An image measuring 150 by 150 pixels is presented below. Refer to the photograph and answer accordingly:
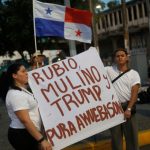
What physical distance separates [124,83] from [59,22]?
3.15 meters

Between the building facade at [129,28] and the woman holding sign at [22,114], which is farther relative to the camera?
the building facade at [129,28]

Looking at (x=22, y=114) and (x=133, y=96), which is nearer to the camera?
(x=22, y=114)

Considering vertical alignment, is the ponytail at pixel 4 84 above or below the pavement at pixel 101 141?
above

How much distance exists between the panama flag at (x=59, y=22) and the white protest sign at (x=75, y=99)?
2870 mm

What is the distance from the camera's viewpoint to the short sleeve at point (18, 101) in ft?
15.4

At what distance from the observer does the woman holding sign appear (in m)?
4.67

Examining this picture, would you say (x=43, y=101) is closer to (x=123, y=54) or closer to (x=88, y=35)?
(x=123, y=54)

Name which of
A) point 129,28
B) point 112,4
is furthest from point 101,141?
point 112,4

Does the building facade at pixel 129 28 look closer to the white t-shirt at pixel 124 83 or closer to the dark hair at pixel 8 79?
the white t-shirt at pixel 124 83

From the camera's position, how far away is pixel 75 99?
569 centimetres

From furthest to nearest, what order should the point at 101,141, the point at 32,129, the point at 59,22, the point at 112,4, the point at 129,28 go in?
1. the point at 112,4
2. the point at 129,28
3. the point at 59,22
4. the point at 101,141
5. the point at 32,129

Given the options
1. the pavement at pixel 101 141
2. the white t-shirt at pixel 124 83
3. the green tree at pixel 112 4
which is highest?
the green tree at pixel 112 4

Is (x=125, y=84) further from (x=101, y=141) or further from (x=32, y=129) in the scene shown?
(x=101, y=141)

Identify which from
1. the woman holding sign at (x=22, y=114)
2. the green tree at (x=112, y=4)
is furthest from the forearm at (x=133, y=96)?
the green tree at (x=112, y=4)
